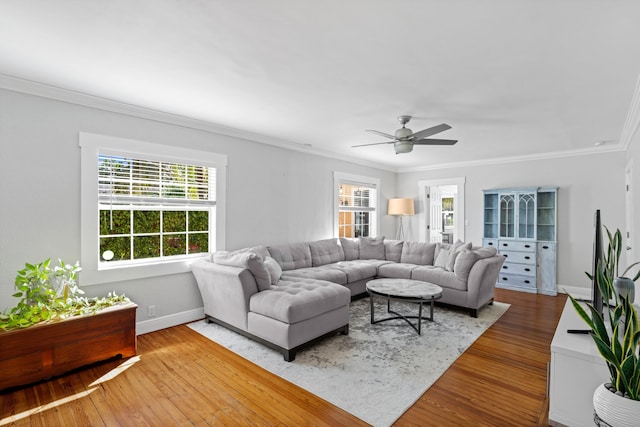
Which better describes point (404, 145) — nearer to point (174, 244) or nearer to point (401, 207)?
point (174, 244)

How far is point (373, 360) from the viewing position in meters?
2.90

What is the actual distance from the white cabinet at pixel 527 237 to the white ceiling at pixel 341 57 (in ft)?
6.99

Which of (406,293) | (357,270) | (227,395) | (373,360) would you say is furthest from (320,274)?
(227,395)

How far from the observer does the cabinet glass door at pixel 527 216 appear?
575 centimetres

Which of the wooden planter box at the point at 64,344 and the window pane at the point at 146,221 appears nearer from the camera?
the wooden planter box at the point at 64,344

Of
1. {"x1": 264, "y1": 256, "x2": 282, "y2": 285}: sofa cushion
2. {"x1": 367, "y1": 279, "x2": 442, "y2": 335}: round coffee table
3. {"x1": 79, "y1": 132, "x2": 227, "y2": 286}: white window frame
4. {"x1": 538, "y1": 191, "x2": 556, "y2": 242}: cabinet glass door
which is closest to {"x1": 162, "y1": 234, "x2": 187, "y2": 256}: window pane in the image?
{"x1": 79, "y1": 132, "x2": 227, "y2": 286}: white window frame

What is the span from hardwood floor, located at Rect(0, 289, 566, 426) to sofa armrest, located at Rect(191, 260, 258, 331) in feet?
1.31

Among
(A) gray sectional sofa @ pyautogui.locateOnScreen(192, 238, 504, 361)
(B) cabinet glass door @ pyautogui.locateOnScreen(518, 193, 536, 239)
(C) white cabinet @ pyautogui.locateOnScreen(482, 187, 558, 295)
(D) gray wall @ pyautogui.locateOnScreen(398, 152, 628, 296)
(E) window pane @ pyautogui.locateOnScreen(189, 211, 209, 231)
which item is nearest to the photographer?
(A) gray sectional sofa @ pyautogui.locateOnScreen(192, 238, 504, 361)

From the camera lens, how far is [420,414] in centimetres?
215

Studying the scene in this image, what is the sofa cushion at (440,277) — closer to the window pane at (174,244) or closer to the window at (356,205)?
the window at (356,205)

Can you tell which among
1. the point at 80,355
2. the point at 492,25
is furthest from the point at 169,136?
the point at 492,25

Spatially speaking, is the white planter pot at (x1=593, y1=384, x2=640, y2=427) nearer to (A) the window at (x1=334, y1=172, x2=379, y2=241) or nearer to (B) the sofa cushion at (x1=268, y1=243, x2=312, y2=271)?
(B) the sofa cushion at (x1=268, y1=243, x2=312, y2=271)

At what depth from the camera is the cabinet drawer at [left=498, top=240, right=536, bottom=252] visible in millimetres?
5699

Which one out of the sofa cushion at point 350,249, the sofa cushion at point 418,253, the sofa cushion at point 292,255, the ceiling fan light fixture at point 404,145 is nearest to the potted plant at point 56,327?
the sofa cushion at point 292,255
